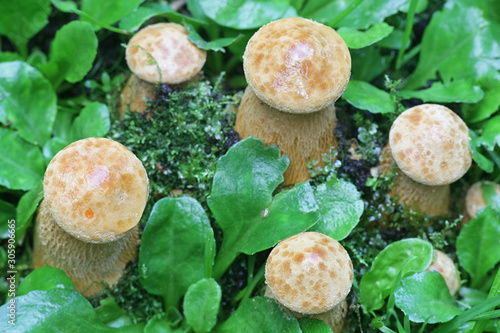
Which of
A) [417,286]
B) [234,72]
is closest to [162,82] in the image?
[234,72]

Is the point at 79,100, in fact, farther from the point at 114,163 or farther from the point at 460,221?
the point at 460,221

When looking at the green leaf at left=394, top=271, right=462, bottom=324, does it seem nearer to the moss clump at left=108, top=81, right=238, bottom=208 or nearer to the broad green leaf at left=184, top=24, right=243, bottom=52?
the moss clump at left=108, top=81, right=238, bottom=208

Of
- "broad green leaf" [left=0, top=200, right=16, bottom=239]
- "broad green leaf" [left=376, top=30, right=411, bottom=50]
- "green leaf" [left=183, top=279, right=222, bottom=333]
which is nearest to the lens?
"green leaf" [left=183, top=279, right=222, bottom=333]

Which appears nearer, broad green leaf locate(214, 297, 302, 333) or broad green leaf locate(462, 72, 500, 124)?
broad green leaf locate(214, 297, 302, 333)

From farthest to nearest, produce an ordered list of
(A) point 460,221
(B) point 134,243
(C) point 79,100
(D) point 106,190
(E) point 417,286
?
1. (C) point 79,100
2. (A) point 460,221
3. (B) point 134,243
4. (E) point 417,286
5. (D) point 106,190

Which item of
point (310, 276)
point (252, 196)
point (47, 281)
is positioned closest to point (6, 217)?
point (47, 281)

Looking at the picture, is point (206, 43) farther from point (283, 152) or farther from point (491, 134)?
point (491, 134)

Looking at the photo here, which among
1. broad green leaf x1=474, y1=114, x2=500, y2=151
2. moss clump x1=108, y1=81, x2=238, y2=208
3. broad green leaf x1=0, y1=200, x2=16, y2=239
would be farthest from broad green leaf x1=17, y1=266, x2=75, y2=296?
broad green leaf x1=474, y1=114, x2=500, y2=151
